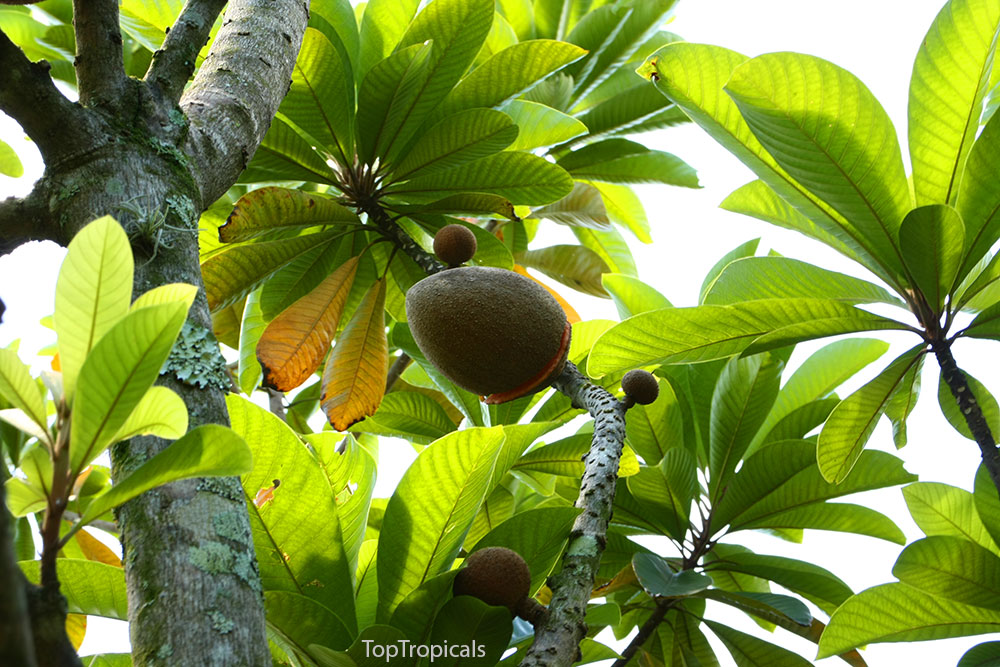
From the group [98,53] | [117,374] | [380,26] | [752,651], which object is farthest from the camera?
[380,26]

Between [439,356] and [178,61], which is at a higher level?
[178,61]

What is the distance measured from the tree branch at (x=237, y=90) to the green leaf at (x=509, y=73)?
0.57 meters

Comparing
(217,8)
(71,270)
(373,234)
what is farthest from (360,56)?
(71,270)

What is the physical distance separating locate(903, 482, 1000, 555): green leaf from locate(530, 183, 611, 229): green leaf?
1275 millimetres

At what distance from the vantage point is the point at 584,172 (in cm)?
292

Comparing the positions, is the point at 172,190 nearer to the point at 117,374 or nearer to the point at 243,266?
the point at 117,374

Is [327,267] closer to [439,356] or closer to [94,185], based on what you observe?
[439,356]

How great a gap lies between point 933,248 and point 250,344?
4.90 feet

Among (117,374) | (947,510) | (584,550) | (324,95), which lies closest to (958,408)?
(947,510)

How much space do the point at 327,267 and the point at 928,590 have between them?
145 centimetres

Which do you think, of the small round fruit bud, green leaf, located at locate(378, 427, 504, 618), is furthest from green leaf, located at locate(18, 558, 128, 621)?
the small round fruit bud

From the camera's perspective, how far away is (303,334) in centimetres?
179

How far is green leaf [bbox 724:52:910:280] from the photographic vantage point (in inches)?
58.3

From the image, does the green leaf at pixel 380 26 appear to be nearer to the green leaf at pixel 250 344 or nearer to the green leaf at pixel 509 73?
the green leaf at pixel 509 73
